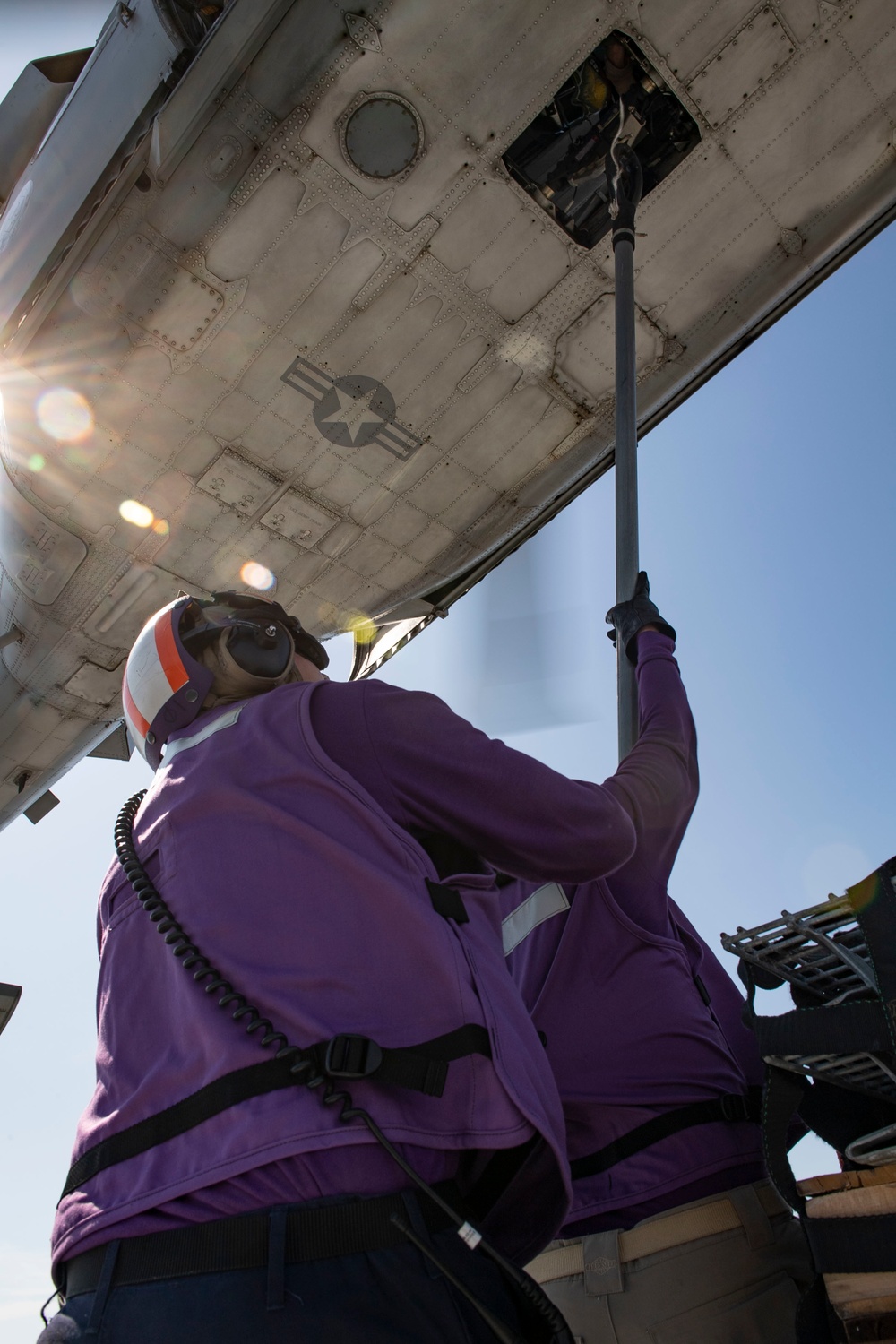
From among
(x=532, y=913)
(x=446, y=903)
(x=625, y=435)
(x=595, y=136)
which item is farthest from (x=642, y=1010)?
(x=595, y=136)

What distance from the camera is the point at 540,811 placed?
1.85 m

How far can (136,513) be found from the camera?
711 cm

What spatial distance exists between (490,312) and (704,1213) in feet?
19.2

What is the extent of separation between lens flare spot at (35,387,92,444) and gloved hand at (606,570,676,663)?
491 cm

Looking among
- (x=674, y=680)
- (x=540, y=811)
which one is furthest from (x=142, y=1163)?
(x=674, y=680)

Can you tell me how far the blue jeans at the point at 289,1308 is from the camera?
4.20ft

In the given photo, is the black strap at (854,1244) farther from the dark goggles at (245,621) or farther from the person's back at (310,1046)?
the dark goggles at (245,621)

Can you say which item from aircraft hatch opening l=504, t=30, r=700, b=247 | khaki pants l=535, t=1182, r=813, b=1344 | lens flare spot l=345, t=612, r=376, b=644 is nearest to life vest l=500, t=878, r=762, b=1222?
khaki pants l=535, t=1182, r=813, b=1344

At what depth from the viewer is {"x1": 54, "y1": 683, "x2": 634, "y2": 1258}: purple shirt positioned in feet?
4.71

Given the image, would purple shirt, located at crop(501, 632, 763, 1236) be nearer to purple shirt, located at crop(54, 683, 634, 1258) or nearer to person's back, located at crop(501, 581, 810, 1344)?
person's back, located at crop(501, 581, 810, 1344)

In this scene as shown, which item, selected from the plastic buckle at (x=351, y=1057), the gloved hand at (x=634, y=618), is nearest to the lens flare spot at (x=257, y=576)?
the gloved hand at (x=634, y=618)

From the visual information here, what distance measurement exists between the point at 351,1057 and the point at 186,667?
1.18 m

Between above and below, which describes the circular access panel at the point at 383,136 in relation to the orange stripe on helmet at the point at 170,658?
above

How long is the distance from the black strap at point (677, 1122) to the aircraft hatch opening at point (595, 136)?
18.8 feet
